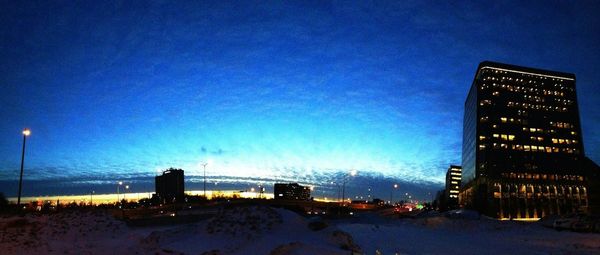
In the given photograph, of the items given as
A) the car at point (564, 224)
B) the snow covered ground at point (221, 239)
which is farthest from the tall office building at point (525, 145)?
the snow covered ground at point (221, 239)

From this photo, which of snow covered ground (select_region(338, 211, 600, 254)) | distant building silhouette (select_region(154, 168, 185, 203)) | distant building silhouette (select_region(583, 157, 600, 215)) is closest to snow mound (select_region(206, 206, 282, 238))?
snow covered ground (select_region(338, 211, 600, 254))

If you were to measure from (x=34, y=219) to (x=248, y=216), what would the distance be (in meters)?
10.9

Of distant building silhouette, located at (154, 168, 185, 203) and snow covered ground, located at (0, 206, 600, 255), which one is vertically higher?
distant building silhouette, located at (154, 168, 185, 203)

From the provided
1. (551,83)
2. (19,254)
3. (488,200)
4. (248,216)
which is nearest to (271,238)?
(248,216)

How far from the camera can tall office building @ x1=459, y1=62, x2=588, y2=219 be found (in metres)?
166

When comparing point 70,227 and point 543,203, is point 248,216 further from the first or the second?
point 543,203

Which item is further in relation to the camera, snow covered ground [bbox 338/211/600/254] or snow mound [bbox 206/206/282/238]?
snow covered ground [bbox 338/211/600/254]

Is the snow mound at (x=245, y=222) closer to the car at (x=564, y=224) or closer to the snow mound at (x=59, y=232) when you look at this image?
the snow mound at (x=59, y=232)

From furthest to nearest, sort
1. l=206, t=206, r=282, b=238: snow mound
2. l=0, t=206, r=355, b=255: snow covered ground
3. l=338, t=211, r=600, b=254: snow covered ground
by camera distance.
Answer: l=338, t=211, r=600, b=254: snow covered ground → l=206, t=206, r=282, b=238: snow mound → l=0, t=206, r=355, b=255: snow covered ground

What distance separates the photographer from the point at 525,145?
170 meters

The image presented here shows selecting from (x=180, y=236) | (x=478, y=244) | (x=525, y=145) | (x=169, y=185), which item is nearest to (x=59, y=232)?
(x=180, y=236)

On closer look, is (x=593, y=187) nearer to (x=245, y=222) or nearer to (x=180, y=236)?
(x=245, y=222)

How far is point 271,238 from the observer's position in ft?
77.3

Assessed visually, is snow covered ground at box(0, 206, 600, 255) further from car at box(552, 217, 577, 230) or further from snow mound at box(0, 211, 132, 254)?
car at box(552, 217, 577, 230)
